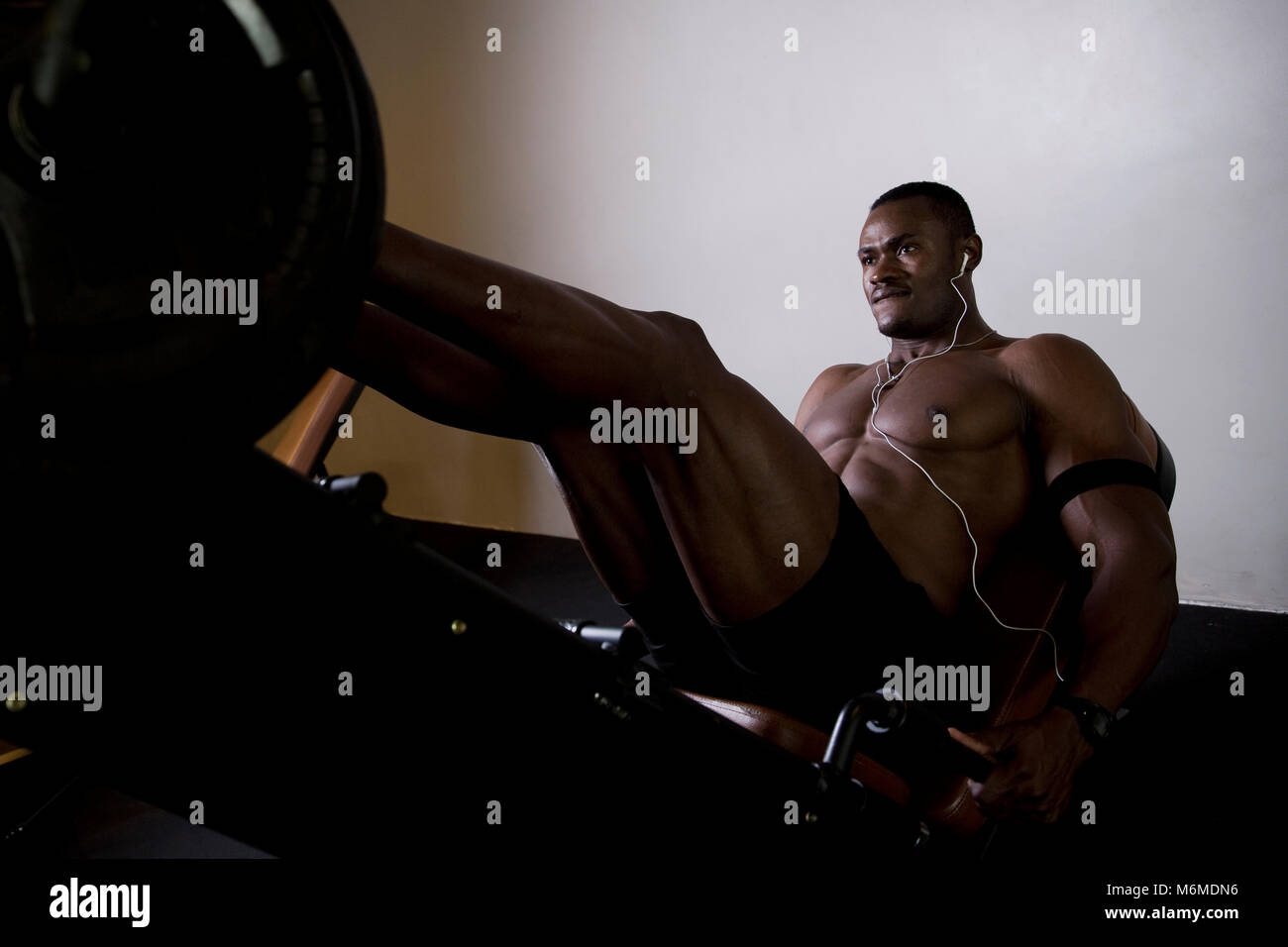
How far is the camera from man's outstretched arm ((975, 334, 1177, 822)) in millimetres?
980

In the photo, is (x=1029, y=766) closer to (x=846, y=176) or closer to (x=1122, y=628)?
(x=1122, y=628)

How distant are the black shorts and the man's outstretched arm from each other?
0.51ft

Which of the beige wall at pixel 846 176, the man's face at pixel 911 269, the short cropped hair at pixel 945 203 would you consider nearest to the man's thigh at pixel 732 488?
the man's face at pixel 911 269

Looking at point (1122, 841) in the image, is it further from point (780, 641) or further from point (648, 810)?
point (648, 810)

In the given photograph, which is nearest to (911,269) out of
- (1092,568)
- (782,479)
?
(1092,568)

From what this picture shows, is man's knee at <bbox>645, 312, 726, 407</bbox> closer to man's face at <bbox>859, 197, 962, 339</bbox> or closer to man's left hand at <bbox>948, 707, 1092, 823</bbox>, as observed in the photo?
man's left hand at <bbox>948, 707, 1092, 823</bbox>

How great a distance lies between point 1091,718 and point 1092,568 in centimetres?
22

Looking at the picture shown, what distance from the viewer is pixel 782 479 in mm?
1036

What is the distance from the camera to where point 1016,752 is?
3.20ft

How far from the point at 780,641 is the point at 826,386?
2.62 ft

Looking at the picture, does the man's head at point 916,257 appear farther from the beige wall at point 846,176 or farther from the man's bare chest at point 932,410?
the beige wall at point 846,176

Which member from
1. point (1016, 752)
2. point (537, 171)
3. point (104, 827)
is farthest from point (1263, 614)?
point (537, 171)

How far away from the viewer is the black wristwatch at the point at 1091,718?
1.04 metres

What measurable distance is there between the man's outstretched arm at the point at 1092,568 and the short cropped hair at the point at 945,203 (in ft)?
1.04
